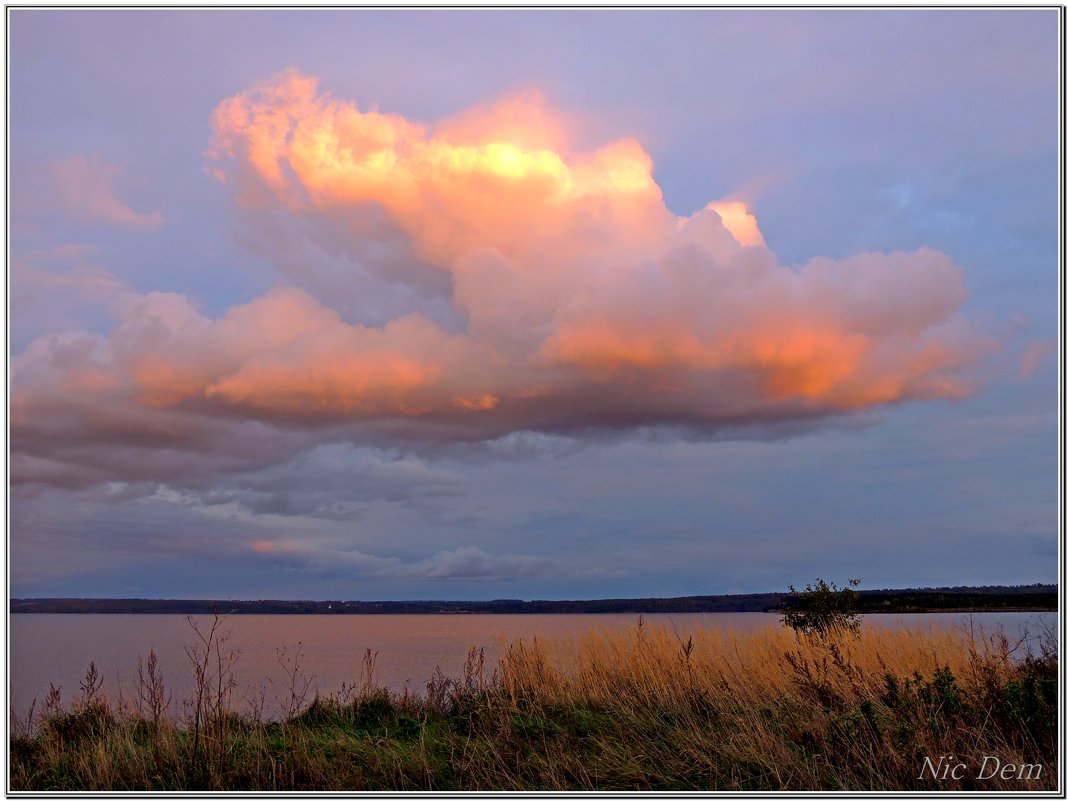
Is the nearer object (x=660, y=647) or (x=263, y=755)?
(x=263, y=755)

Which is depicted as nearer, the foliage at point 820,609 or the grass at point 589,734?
the grass at point 589,734

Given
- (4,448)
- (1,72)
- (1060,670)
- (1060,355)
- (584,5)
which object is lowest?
(1060,670)

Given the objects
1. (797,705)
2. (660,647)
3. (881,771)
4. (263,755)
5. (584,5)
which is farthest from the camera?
(660,647)

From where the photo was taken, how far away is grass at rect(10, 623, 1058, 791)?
5.65m

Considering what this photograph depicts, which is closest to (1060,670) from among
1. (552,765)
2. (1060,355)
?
(1060,355)

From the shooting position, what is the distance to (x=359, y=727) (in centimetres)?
746

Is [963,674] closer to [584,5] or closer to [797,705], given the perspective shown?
[797,705]

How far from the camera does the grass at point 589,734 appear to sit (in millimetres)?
5652

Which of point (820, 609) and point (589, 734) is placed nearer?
point (589, 734)

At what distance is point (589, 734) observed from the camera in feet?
21.7

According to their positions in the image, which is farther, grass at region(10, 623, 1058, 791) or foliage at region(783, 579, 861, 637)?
foliage at region(783, 579, 861, 637)

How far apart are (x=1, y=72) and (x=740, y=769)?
720cm

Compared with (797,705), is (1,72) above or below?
above

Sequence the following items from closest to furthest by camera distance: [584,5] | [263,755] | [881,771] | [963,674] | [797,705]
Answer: [881,771], [263,755], [584,5], [797,705], [963,674]
